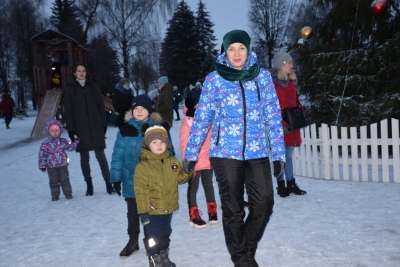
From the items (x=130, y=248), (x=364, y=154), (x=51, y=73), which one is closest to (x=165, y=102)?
(x=364, y=154)

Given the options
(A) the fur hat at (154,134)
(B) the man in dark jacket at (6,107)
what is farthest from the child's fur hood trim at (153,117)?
(B) the man in dark jacket at (6,107)

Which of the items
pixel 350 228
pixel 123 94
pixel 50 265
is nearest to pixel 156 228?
pixel 50 265

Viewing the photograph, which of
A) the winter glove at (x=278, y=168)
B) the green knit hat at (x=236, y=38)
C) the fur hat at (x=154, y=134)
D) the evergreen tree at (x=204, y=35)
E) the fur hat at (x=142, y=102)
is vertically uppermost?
the evergreen tree at (x=204, y=35)

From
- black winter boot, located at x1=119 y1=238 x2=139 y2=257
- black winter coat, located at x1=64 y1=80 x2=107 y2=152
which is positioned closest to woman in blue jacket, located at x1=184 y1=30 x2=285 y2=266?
black winter boot, located at x1=119 y1=238 x2=139 y2=257

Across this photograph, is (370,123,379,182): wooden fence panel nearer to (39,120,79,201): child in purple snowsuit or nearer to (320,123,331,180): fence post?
(320,123,331,180): fence post

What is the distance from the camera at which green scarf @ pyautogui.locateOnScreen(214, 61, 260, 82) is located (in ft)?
10.5

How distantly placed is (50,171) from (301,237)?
3.93 m

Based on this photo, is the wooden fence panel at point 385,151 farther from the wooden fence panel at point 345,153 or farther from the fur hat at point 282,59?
the fur hat at point 282,59

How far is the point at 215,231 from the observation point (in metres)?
4.38

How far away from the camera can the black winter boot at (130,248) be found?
12.5 ft

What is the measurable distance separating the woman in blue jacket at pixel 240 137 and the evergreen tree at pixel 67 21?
3160cm

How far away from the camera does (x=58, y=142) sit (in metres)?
6.27

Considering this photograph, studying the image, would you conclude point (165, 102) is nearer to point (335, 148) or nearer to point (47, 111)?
point (335, 148)

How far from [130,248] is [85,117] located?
9.88 ft
